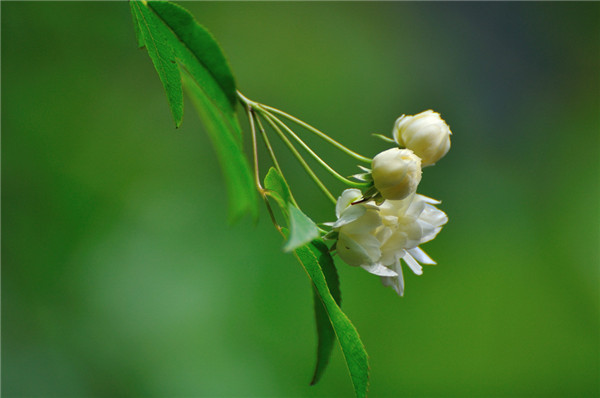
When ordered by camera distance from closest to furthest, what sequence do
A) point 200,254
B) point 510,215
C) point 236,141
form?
1. point 236,141
2. point 200,254
3. point 510,215

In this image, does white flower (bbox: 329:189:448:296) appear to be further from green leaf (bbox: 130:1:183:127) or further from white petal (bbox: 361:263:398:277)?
green leaf (bbox: 130:1:183:127)

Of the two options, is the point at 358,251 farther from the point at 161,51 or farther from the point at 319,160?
the point at 161,51

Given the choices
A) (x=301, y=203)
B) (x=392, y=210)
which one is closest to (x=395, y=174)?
(x=392, y=210)

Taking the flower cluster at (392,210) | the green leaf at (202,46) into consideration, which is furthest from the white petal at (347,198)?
the green leaf at (202,46)

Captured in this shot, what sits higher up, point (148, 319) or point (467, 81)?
point (467, 81)

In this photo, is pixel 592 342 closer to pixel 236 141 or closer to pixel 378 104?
pixel 378 104

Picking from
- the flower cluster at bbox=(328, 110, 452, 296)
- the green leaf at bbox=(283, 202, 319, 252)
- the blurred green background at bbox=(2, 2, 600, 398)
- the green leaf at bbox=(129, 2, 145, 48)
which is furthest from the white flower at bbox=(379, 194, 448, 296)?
the blurred green background at bbox=(2, 2, 600, 398)

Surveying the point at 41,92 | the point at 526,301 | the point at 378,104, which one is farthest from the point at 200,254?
the point at 526,301
